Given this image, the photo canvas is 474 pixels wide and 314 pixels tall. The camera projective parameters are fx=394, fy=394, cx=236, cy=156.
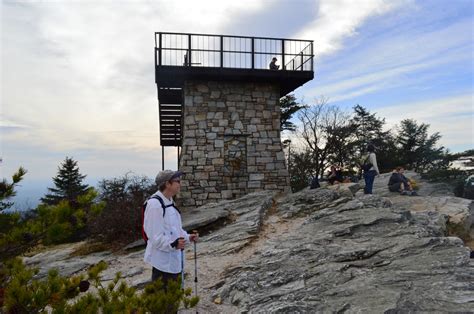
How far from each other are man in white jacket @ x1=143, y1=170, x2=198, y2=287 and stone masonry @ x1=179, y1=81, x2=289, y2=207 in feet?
28.9

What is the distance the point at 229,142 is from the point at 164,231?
31.3 ft

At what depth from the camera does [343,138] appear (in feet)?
97.6

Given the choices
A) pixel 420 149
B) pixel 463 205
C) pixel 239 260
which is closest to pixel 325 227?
pixel 239 260

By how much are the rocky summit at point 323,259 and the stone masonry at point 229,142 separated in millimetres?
1584

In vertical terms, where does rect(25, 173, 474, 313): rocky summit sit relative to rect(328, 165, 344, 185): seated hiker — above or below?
below

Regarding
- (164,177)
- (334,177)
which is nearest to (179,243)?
(164,177)

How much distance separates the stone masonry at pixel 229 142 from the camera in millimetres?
13172

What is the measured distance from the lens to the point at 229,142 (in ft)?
44.3

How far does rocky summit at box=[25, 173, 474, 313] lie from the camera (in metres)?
4.71

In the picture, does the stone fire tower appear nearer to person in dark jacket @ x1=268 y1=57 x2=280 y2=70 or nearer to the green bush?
person in dark jacket @ x1=268 y1=57 x2=280 y2=70

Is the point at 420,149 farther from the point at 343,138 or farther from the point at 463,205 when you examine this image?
the point at 463,205

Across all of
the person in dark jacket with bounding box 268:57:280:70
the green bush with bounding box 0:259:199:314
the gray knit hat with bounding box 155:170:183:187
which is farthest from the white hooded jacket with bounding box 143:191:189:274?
the person in dark jacket with bounding box 268:57:280:70

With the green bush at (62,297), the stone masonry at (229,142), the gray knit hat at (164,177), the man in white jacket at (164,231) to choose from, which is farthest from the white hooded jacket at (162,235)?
the stone masonry at (229,142)

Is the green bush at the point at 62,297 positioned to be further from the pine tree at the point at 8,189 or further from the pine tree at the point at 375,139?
the pine tree at the point at 375,139
